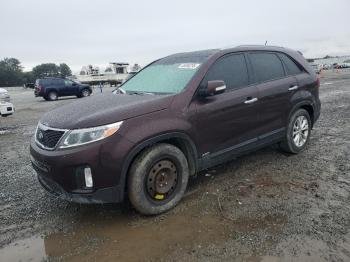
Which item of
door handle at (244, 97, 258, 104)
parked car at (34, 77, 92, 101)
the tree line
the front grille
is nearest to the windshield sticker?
door handle at (244, 97, 258, 104)

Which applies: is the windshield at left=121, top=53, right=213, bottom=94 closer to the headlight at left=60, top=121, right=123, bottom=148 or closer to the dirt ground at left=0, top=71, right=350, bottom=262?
the headlight at left=60, top=121, right=123, bottom=148

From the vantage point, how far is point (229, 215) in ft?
12.2

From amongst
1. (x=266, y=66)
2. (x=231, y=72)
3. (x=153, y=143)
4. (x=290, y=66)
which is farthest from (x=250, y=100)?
(x=153, y=143)

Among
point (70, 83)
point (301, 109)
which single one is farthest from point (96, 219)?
point (70, 83)

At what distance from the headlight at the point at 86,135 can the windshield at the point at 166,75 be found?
1.06 metres

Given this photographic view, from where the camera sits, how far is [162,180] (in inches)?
150

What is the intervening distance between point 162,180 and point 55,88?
21.9 metres

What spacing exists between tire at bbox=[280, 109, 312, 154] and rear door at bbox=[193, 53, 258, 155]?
0.94 metres

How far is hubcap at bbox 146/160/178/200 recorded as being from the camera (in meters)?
3.69

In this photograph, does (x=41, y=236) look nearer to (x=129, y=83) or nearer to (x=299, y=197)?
(x=129, y=83)

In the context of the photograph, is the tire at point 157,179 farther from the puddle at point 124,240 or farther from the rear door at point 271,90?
the rear door at point 271,90

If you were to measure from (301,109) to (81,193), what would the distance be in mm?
3838

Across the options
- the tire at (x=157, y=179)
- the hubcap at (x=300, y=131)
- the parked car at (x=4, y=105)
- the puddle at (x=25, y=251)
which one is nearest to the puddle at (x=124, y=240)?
the puddle at (x=25, y=251)

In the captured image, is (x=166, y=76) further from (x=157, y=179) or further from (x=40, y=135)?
(x=40, y=135)
